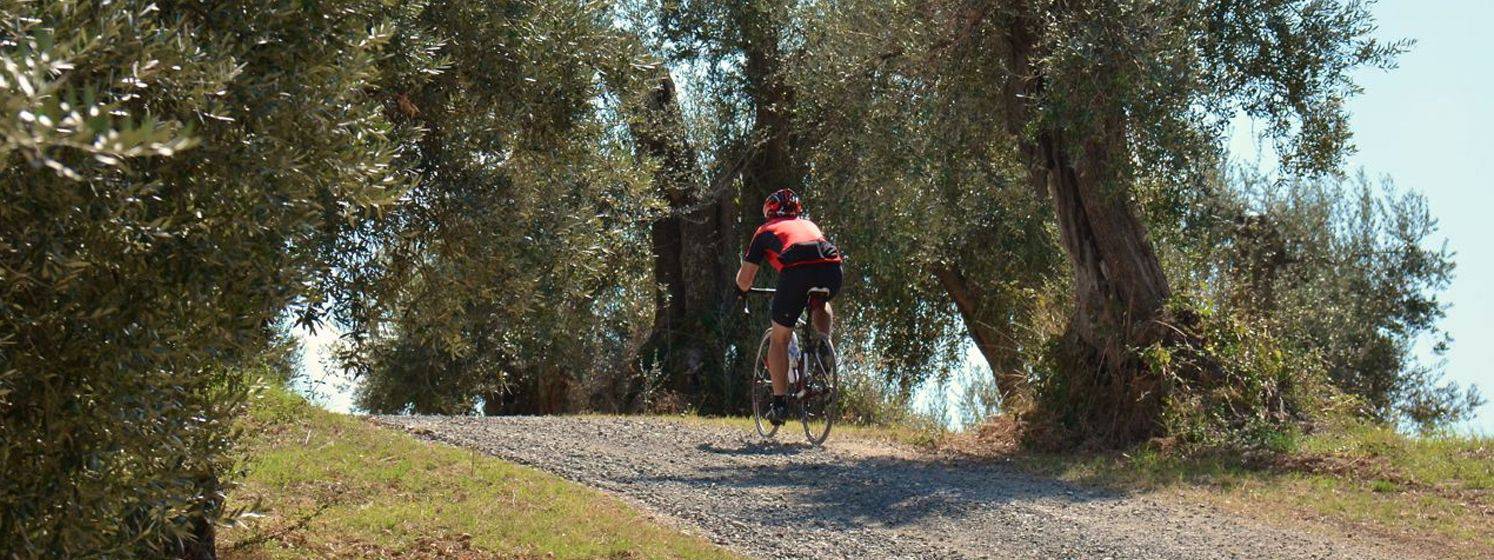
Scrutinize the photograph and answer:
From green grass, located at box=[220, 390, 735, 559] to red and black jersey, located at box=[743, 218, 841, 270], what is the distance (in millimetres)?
2955

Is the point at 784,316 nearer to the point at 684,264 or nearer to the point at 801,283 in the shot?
the point at 801,283

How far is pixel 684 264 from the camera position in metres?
22.0

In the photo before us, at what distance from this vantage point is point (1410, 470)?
1200cm

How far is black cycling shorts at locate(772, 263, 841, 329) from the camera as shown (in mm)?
12984

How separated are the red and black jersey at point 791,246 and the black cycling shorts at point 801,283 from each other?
A: 0.07 meters

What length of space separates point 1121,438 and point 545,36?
7339 millimetres

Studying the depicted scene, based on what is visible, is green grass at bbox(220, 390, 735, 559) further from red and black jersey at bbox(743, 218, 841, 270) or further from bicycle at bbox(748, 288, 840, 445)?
bicycle at bbox(748, 288, 840, 445)

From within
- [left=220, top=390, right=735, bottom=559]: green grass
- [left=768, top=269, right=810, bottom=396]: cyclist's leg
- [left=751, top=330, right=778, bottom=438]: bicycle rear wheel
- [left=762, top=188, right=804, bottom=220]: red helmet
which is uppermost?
[left=762, top=188, right=804, bottom=220]: red helmet

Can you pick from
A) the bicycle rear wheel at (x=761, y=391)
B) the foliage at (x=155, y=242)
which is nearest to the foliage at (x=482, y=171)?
the foliage at (x=155, y=242)

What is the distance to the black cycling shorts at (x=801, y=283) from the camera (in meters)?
13.0

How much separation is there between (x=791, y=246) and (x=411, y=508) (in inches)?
170

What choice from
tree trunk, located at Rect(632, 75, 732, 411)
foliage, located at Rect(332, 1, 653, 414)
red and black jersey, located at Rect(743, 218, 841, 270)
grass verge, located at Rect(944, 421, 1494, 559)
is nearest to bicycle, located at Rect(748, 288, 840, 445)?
red and black jersey, located at Rect(743, 218, 841, 270)

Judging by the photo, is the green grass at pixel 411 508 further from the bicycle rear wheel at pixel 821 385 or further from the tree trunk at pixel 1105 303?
the tree trunk at pixel 1105 303

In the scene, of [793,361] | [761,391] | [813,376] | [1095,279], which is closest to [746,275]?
[793,361]
